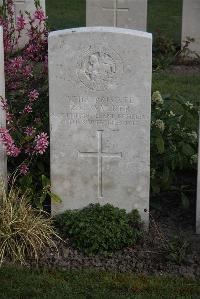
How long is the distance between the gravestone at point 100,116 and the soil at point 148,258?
10.0 inches

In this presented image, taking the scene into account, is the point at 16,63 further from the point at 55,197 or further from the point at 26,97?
the point at 55,197

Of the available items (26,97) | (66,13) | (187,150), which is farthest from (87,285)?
(66,13)

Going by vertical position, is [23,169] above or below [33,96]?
below

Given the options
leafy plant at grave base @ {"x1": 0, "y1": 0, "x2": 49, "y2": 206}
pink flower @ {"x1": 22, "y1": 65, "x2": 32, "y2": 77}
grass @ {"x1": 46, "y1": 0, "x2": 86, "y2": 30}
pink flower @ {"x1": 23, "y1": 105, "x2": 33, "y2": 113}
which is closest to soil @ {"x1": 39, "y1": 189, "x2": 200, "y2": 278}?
leafy plant at grave base @ {"x1": 0, "y1": 0, "x2": 49, "y2": 206}

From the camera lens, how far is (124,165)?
5555 millimetres

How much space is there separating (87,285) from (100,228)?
1.76 feet

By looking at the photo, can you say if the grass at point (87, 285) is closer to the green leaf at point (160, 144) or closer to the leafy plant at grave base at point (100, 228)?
the leafy plant at grave base at point (100, 228)

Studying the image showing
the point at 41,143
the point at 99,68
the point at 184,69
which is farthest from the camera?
the point at 184,69

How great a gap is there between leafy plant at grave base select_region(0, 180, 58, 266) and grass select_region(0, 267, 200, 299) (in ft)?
0.52

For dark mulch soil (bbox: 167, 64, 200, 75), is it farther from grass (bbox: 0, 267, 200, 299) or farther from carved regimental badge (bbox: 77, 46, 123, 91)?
grass (bbox: 0, 267, 200, 299)

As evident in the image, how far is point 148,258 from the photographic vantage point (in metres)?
5.29

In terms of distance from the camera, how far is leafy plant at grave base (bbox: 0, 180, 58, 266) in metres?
5.22

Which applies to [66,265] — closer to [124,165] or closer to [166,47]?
[124,165]

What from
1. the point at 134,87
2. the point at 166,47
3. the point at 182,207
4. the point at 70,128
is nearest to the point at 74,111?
the point at 70,128
